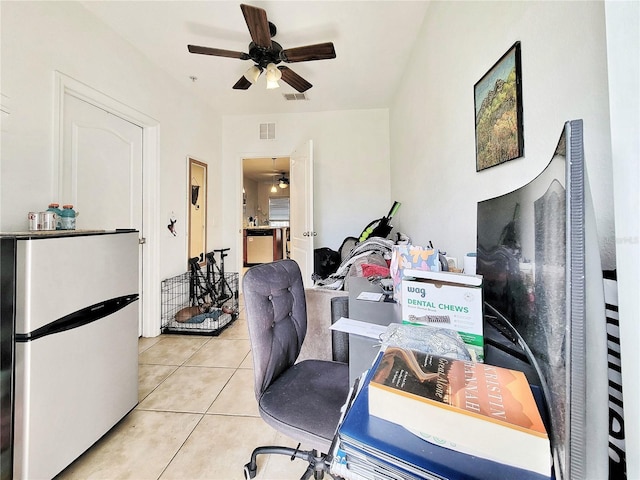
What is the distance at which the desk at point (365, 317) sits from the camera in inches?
30.7

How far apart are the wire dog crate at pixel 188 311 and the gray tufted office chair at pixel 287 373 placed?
197cm

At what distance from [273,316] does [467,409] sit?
83cm

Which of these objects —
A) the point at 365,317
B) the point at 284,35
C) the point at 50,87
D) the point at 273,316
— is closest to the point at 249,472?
the point at 273,316

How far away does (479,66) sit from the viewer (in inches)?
53.0

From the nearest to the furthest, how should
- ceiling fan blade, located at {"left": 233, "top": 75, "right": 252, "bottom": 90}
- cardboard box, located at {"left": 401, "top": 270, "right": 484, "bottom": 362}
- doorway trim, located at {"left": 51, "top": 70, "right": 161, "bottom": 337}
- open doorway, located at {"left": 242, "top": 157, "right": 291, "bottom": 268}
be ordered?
cardboard box, located at {"left": 401, "top": 270, "right": 484, "bottom": 362}
ceiling fan blade, located at {"left": 233, "top": 75, "right": 252, "bottom": 90}
doorway trim, located at {"left": 51, "top": 70, "right": 161, "bottom": 337}
open doorway, located at {"left": 242, "top": 157, "right": 291, "bottom": 268}

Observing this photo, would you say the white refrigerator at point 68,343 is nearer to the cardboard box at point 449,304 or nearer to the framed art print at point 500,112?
the cardboard box at point 449,304

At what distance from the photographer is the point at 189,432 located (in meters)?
1.52

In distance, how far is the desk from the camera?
779 millimetres

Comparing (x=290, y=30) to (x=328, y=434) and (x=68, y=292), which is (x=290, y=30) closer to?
(x=68, y=292)

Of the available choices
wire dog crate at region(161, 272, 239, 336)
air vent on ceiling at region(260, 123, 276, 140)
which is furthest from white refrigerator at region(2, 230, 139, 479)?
air vent on ceiling at region(260, 123, 276, 140)

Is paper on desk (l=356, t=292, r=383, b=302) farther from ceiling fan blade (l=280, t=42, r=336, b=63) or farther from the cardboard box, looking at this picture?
ceiling fan blade (l=280, t=42, r=336, b=63)

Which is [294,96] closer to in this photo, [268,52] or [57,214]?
[268,52]

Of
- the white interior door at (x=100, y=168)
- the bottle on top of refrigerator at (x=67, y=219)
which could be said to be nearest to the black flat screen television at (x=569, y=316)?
the bottle on top of refrigerator at (x=67, y=219)

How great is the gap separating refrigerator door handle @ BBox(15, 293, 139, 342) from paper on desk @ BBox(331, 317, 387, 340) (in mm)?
1235
